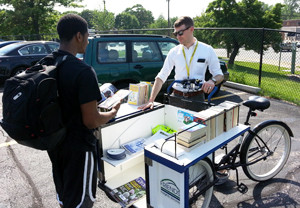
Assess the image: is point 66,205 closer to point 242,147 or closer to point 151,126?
point 151,126

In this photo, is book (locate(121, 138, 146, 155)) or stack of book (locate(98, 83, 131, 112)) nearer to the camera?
stack of book (locate(98, 83, 131, 112))

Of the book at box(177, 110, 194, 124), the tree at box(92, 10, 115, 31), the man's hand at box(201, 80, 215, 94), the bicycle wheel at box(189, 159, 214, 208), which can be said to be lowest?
the bicycle wheel at box(189, 159, 214, 208)

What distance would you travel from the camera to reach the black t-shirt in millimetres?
1712

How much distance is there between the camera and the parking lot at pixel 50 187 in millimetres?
3002

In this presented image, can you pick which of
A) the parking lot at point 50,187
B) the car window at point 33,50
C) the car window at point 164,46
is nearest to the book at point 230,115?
the parking lot at point 50,187

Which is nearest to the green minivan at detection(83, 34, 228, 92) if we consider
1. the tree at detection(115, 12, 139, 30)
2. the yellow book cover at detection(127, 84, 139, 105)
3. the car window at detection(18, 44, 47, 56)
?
the yellow book cover at detection(127, 84, 139, 105)

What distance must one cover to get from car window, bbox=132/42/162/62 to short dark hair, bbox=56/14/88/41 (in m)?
4.21

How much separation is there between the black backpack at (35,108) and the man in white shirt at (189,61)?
157 cm

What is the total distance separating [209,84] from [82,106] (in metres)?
1.72

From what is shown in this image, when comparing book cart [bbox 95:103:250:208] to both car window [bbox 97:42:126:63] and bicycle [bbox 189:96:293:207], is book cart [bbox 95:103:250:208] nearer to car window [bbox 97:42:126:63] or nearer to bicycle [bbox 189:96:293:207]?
bicycle [bbox 189:96:293:207]

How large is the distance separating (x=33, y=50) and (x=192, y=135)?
9738 millimetres

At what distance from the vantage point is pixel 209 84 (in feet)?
9.80

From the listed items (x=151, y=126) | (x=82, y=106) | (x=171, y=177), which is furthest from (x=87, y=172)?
(x=151, y=126)

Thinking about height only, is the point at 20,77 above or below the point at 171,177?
above
